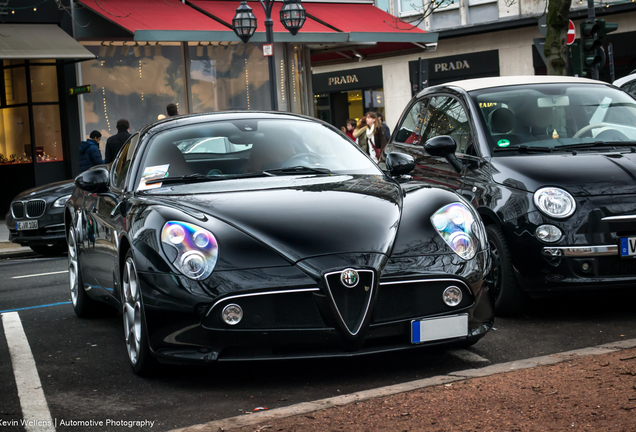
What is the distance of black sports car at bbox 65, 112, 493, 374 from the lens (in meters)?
4.22

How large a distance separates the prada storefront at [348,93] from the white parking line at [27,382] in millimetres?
29500

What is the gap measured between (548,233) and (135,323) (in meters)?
2.72

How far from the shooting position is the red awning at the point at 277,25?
21.0 meters

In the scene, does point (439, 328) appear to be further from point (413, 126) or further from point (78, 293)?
point (413, 126)

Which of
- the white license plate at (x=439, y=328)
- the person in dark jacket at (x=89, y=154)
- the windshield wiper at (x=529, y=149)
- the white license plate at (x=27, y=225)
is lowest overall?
the white license plate at (x=439, y=328)

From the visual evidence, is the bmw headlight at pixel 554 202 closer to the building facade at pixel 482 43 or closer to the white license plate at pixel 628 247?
the white license plate at pixel 628 247

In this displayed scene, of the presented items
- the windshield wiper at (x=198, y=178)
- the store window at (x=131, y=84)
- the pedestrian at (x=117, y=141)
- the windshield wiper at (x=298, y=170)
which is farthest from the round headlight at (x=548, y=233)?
the store window at (x=131, y=84)

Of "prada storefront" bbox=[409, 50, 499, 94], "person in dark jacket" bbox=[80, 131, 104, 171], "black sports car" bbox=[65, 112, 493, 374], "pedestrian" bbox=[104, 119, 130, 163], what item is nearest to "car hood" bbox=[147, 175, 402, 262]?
"black sports car" bbox=[65, 112, 493, 374]

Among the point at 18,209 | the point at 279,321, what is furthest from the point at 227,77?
the point at 279,321

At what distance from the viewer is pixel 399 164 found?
5832 mm

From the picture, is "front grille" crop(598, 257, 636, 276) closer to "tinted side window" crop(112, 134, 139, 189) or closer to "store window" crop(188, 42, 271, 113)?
"tinted side window" crop(112, 134, 139, 189)

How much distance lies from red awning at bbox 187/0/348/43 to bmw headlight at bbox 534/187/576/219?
603 inches

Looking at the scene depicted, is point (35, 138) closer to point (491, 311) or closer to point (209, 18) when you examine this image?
point (209, 18)

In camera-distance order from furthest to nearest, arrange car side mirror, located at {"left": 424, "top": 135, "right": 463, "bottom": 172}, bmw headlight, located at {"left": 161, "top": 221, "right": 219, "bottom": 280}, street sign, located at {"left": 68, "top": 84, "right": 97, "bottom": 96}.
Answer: street sign, located at {"left": 68, "top": 84, "right": 97, "bottom": 96} → car side mirror, located at {"left": 424, "top": 135, "right": 463, "bottom": 172} → bmw headlight, located at {"left": 161, "top": 221, "right": 219, "bottom": 280}
